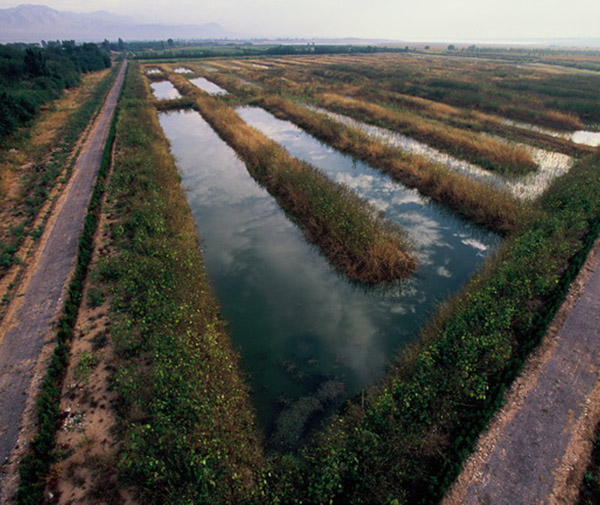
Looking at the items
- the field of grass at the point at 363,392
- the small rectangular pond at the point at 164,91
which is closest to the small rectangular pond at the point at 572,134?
the field of grass at the point at 363,392

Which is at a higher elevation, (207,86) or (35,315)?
(207,86)

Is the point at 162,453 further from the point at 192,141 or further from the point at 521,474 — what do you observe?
the point at 192,141

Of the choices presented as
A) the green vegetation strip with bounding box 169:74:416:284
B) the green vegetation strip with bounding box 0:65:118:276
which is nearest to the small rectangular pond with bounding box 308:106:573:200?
the green vegetation strip with bounding box 169:74:416:284

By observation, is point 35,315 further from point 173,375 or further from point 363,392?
point 363,392

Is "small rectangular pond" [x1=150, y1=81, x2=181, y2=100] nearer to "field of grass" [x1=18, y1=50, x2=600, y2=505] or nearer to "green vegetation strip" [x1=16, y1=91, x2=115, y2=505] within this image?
"field of grass" [x1=18, y1=50, x2=600, y2=505]

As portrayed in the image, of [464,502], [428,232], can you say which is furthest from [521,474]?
[428,232]

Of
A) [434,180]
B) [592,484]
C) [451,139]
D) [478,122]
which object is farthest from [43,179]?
[478,122]
